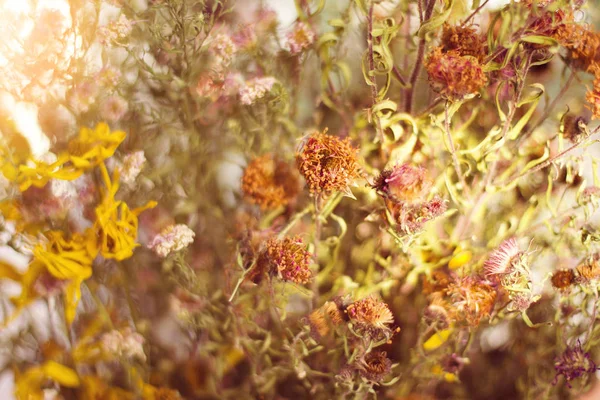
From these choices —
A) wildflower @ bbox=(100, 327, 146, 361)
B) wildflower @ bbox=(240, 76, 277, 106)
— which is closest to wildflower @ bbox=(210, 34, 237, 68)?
wildflower @ bbox=(240, 76, 277, 106)

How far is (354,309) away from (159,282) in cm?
34

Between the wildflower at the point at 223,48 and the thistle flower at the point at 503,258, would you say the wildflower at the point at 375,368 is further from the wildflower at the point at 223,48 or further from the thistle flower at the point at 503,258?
the wildflower at the point at 223,48

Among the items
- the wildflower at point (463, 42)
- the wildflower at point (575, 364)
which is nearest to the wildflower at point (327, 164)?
the wildflower at point (463, 42)

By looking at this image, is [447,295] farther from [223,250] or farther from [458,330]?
[223,250]

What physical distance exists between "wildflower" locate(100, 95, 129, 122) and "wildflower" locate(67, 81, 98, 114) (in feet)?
0.06

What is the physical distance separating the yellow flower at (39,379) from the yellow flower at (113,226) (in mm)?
210

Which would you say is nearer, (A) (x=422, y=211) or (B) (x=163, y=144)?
(A) (x=422, y=211)

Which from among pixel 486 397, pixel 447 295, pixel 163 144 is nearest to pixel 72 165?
pixel 163 144

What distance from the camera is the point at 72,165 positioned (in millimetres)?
598

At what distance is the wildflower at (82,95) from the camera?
60 cm

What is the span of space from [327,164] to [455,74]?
0.15m

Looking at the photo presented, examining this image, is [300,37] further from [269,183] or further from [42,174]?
[42,174]

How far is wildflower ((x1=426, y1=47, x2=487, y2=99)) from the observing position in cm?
42

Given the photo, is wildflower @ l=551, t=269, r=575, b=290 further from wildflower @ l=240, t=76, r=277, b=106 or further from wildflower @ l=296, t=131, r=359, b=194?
wildflower @ l=240, t=76, r=277, b=106
